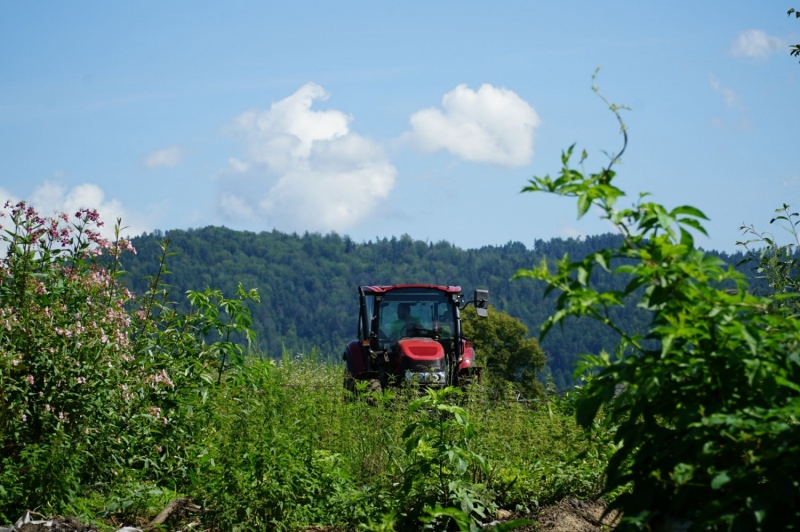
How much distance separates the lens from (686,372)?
8.34ft

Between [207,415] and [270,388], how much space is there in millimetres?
602

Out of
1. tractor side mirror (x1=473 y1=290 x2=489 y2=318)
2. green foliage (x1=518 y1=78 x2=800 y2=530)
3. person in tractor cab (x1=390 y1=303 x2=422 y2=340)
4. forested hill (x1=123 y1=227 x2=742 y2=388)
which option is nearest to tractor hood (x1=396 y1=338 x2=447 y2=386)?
person in tractor cab (x1=390 y1=303 x2=422 y2=340)

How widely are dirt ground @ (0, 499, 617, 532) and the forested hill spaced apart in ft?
273

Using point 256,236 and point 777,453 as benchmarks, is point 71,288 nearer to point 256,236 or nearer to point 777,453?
point 777,453

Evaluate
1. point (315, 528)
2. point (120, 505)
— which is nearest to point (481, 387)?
point (315, 528)

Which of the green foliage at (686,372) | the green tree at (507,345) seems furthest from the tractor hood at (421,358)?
the green tree at (507,345)

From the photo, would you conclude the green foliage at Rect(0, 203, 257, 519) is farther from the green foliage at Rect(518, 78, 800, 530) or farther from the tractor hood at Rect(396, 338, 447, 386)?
the tractor hood at Rect(396, 338, 447, 386)

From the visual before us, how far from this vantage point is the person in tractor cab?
14.1m

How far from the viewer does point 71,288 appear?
613 centimetres

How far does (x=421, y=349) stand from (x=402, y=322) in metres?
0.75

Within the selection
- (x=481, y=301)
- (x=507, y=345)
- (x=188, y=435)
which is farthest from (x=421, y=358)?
(x=507, y=345)

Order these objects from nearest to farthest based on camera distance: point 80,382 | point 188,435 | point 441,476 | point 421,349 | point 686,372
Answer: point 686,372, point 441,476, point 80,382, point 188,435, point 421,349

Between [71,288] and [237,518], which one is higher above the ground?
[71,288]

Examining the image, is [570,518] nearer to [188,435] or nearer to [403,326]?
[188,435]
